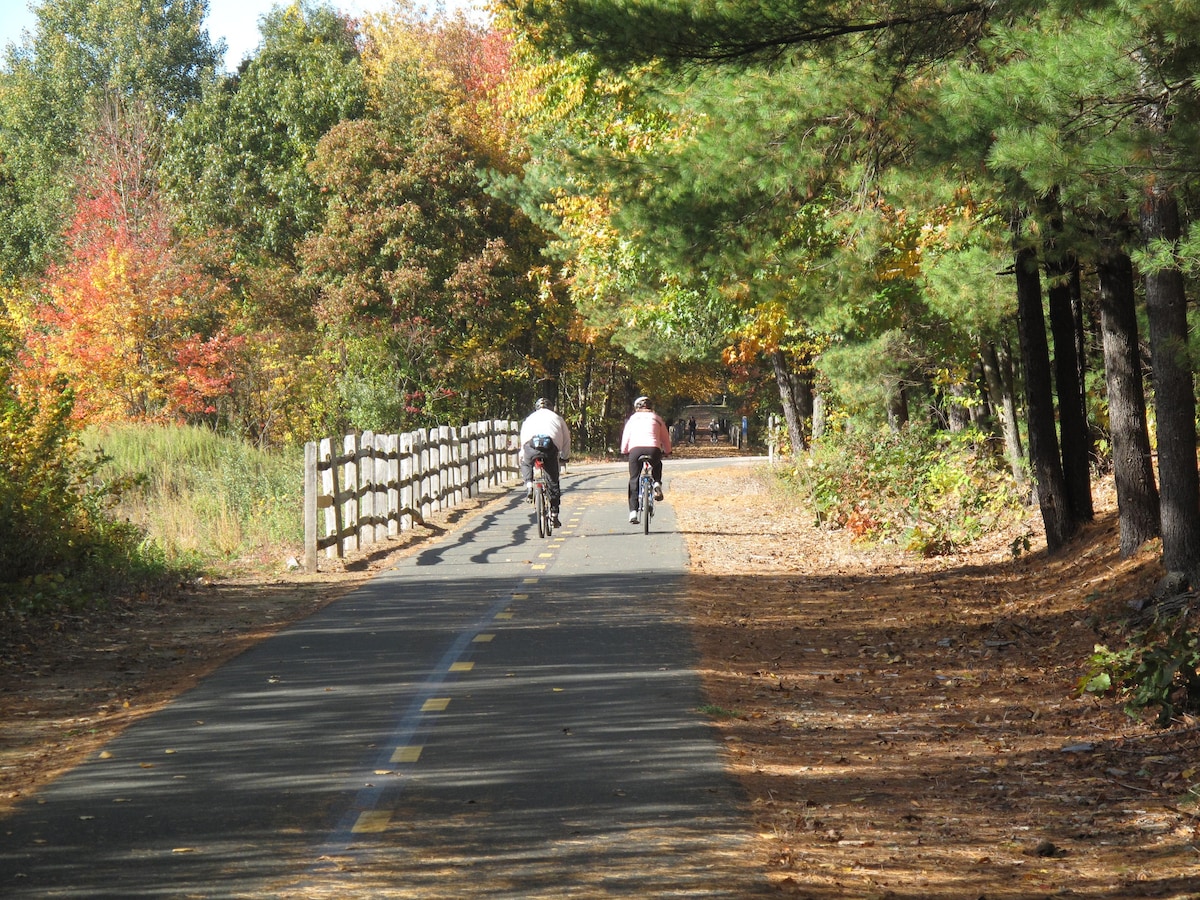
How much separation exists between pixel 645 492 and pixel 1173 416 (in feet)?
34.1

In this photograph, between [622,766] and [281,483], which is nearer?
[622,766]

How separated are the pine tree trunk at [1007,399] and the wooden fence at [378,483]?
27.7 ft

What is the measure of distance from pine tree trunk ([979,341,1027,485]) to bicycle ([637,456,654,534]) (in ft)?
15.9

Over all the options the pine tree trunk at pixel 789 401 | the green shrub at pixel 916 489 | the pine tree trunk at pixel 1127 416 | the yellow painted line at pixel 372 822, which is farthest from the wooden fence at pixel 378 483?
the yellow painted line at pixel 372 822

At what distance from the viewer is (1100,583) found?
529 inches

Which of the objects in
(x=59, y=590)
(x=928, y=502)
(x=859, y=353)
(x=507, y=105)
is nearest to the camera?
(x=59, y=590)

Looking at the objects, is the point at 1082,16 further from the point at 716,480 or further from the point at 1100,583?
the point at 716,480

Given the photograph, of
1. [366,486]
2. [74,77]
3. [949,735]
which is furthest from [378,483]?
[74,77]

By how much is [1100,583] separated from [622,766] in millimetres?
7070

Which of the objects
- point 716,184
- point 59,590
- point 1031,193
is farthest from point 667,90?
point 59,590

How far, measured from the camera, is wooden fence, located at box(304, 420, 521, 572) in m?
18.2

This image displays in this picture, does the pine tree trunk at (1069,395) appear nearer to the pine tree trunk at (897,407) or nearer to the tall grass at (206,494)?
the pine tree trunk at (897,407)

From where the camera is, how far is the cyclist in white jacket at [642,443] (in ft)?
70.4

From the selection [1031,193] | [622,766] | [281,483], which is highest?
[1031,193]
